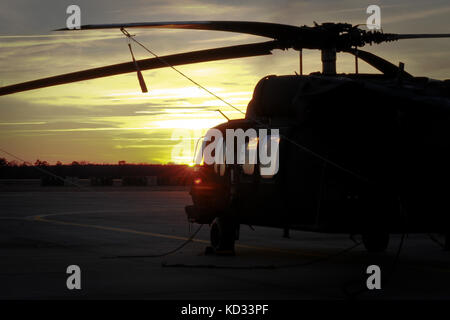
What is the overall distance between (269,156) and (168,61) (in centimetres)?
266

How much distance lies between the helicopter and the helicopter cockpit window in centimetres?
9

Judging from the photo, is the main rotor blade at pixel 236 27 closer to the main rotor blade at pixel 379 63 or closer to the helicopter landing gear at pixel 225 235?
the main rotor blade at pixel 379 63

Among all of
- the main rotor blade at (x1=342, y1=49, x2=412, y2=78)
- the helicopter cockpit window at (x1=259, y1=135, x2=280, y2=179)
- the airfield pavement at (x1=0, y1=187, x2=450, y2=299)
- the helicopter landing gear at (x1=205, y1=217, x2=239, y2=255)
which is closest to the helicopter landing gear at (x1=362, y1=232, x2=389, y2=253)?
the airfield pavement at (x1=0, y1=187, x2=450, y2=299)

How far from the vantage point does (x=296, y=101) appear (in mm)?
13266

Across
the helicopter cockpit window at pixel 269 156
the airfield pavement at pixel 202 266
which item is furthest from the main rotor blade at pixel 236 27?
the airfield pavement at pixel 202 266

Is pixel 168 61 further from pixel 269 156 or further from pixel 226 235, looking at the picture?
pixel 226 235

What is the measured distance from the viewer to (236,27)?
13.4m

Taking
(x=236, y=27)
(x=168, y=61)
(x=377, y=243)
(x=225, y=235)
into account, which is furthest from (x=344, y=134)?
A: (x=377, y=243)

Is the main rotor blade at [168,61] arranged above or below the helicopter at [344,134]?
above

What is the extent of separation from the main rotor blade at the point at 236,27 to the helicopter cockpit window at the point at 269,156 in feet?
6.94

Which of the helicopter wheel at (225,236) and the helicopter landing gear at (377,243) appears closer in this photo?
the helicopter wheel at (225,236)

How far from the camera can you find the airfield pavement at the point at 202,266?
12328 mm

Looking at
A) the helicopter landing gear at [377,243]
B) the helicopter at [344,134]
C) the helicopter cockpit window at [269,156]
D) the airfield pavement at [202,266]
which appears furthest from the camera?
the helicopter landing gear at [377,243]
